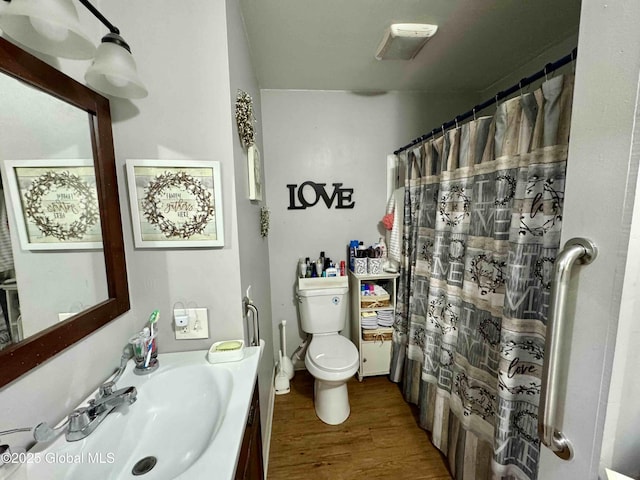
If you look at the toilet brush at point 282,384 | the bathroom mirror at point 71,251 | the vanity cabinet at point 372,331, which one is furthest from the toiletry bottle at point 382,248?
the bathroom mirror at point 71,251

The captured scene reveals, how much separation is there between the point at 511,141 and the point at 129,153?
1487 millimetres

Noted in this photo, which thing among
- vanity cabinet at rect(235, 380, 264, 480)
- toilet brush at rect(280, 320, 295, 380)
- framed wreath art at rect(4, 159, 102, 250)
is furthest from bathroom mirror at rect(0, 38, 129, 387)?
toilet brush at rect(280, 320, 295, 380)

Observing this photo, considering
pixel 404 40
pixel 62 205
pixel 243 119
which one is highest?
pixel 404 40

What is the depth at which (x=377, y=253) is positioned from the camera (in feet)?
6.82

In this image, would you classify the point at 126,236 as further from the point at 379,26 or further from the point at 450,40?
the point at 450,40

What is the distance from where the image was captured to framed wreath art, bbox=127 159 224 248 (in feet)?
2.95

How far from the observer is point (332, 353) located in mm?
1712

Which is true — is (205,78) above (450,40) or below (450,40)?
below

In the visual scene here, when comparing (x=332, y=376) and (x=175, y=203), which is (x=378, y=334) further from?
(x=175, y=203)

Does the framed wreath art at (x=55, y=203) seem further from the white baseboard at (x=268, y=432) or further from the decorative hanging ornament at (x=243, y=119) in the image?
the white baseboard at (x=268, y=432)

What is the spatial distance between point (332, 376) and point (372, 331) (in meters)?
0.57

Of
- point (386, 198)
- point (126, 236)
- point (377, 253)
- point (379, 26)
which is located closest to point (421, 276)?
point (377, 253)

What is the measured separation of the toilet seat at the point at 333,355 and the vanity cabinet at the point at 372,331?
0.22m

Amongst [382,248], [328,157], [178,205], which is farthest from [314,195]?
[178,205]
